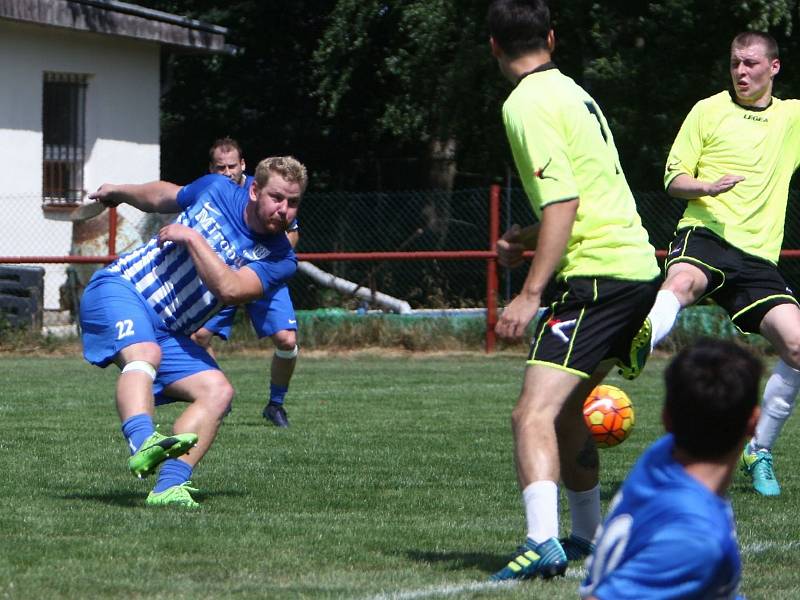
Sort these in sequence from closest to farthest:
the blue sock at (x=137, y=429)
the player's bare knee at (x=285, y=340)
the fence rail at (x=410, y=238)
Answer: the blue sock at (x=137, y=429) < the player's bare knee at (x=285, y=340) < the fence rail at (x=410, y=238)

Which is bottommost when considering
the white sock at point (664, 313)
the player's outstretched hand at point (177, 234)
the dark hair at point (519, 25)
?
the white sock at point (664, 313)

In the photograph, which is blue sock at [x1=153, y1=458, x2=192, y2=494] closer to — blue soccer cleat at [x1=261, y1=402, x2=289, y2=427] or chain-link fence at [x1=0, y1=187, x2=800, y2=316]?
blue soccer cleat at [x1=261, y1=402, x2=289, y2=427]

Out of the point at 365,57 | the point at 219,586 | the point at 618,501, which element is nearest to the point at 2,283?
the point at 365,57

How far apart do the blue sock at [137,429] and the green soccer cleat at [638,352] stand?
79.8 inches

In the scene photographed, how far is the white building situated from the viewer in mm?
21125

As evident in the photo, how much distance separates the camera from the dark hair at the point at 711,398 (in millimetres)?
2920

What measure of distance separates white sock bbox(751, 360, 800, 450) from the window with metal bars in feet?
53.9

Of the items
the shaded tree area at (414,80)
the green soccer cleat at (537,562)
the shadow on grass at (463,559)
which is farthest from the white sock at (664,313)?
the shaded tree area at (414,80)

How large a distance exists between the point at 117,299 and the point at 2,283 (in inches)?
473

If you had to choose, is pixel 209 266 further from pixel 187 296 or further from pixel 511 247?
pixel 511 247

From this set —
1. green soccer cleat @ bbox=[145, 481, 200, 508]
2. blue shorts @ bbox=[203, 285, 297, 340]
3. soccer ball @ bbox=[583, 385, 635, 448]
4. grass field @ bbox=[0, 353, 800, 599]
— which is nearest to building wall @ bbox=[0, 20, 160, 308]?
grass field @ bbox=[0, 353, 800, 599]

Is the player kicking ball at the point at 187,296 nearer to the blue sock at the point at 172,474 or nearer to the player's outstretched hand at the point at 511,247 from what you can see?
the blue sock at the point at 172,474

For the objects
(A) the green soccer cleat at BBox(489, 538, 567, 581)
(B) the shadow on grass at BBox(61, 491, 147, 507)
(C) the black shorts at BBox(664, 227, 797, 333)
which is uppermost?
(C) the black shorts at BBox(664, 227, 797, 333)

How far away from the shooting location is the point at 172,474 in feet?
21.3
